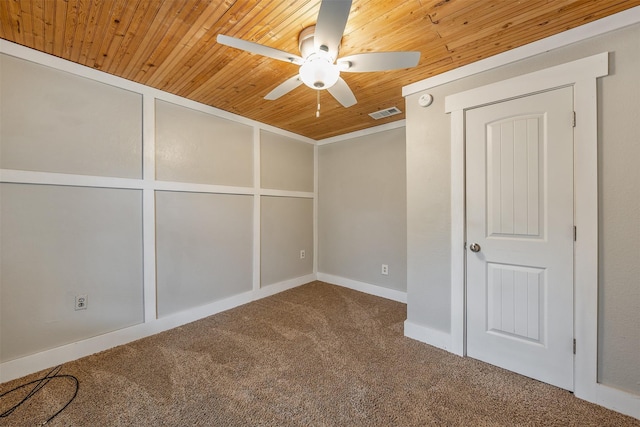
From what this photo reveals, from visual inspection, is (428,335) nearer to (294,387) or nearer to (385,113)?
(294,387)

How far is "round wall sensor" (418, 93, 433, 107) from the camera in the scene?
2188 mm

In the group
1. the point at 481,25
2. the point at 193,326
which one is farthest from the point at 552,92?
the point at 193,326

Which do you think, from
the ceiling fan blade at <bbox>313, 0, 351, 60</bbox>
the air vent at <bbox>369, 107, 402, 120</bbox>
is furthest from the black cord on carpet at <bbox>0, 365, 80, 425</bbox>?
the air vent at <bbox>369, 107, 402, 120</bbox>

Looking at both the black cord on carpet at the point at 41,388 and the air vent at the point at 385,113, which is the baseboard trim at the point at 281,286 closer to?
the black cord on carpet at the point at 41,388

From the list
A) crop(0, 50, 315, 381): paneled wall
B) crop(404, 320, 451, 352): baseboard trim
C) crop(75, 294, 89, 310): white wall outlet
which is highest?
crop(0, 50, 315, 381): paneled wall

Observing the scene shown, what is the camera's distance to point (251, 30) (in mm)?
1593

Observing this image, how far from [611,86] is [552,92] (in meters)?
0.26

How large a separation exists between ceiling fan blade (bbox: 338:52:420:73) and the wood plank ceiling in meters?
0.23

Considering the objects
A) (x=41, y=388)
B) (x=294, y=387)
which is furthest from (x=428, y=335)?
(x=41, y=388)

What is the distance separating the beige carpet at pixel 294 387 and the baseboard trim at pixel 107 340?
0.22 ft

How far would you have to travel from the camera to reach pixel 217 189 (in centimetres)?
288

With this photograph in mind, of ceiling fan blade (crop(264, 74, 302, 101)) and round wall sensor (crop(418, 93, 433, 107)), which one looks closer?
ceiling fan blade (crop(264, 74, 302, 101))

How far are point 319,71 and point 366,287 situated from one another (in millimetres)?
2878

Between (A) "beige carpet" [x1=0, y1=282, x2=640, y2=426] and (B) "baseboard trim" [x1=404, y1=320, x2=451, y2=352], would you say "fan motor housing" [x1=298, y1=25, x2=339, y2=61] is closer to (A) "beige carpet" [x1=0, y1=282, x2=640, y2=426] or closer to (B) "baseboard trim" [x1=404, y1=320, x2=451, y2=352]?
(A) "beige carpet" [x1=0, y1=282, x2=640, y2=426]
